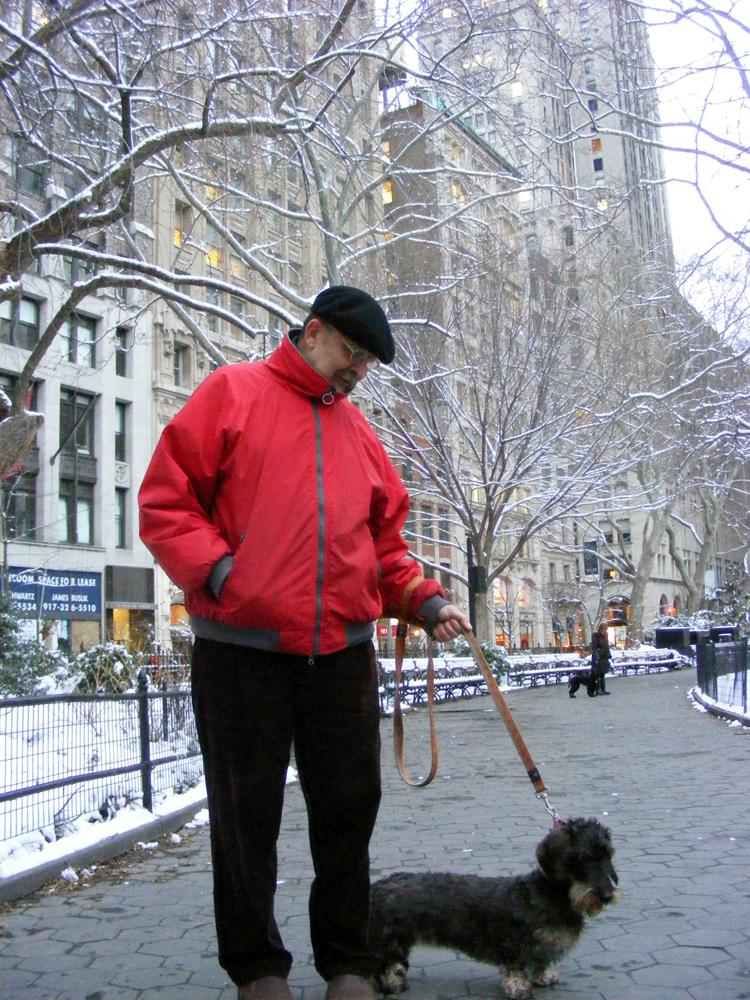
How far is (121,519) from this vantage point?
132ft

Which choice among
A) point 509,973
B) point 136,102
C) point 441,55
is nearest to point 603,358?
point 441,55

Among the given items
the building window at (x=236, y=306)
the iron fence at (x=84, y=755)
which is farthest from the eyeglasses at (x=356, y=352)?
the building window at (x=236, y=306)

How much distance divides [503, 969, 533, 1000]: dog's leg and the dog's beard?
0.37 metres

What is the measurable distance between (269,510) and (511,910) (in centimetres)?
165

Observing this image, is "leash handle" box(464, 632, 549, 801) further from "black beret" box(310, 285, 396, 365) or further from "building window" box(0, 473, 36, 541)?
"building window" box(0, 473, 36, 541)

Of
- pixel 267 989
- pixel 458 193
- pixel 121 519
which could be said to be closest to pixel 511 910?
A: pixel 267 989

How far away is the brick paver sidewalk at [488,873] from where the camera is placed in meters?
3.67

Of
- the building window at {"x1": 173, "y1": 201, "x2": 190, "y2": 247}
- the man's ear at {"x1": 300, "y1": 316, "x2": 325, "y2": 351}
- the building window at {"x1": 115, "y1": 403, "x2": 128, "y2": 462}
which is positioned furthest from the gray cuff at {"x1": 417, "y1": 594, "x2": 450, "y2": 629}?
the building window at {"x1": 115, "y1": 403, "x2": 128, "y2": 462}

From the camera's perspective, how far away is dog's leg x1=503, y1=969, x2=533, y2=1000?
11.2 feet

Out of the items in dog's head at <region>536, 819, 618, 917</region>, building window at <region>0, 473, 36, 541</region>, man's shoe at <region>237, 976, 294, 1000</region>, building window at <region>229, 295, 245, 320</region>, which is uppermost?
building window at <region>229, 295, 245, 320</region>

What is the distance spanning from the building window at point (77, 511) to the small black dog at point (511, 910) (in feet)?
116

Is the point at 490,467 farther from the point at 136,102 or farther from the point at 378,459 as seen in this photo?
the point at 378,459

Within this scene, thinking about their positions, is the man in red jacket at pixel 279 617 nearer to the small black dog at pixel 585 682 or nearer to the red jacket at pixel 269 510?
the red jacket at pixel 269 510

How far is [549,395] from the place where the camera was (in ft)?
85.3
